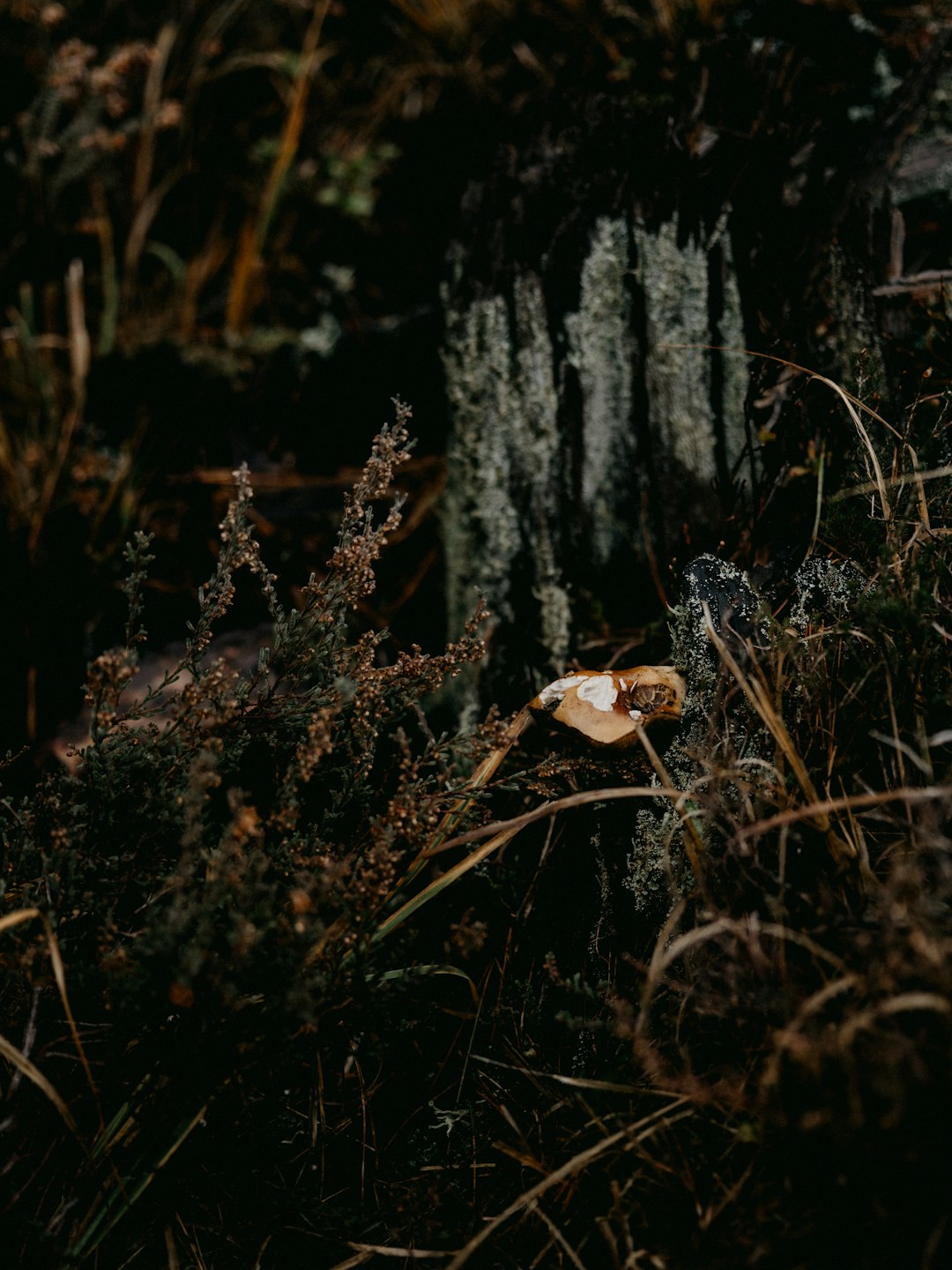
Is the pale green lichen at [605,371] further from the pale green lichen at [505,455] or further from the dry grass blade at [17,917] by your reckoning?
the dry grass blade at [17,917]

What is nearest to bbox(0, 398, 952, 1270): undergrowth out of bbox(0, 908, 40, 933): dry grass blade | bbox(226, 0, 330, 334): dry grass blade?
bbox(0, 908, 40, 933): dry grass blade

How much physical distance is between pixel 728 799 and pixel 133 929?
1.17m

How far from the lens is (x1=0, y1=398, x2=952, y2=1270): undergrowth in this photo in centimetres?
105

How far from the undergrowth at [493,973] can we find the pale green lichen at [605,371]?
0.61m

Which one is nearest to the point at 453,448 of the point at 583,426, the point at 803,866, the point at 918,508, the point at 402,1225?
the point at 583,426

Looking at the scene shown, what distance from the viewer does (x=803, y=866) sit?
50.3 inches

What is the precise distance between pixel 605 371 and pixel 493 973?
1597mm

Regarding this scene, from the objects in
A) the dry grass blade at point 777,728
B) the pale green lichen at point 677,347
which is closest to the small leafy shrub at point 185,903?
the dry grass blade at point 777,728

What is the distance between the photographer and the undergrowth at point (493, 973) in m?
1.05

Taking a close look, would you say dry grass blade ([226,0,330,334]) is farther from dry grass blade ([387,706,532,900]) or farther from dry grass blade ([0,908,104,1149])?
dry grass blade ([0,908,104,1149])

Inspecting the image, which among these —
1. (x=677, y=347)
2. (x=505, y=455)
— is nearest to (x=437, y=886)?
(x=505, y=455)

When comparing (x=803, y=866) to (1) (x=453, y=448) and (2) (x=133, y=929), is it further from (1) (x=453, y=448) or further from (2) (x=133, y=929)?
(1) (x=453, y=448)

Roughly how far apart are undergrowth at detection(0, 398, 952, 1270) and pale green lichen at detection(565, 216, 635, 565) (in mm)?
610

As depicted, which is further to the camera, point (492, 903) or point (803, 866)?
point (492, 903)
